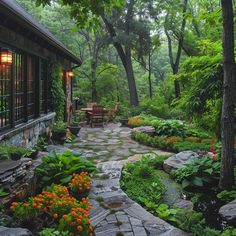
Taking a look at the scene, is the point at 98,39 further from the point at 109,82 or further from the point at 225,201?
the point at 225,201

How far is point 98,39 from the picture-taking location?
72.4 feet

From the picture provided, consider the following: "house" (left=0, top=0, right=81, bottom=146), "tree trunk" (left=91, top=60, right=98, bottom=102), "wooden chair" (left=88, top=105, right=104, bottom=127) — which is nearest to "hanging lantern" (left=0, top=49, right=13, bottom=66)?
"house" (left=0, top=0, right=81, bottom=146)

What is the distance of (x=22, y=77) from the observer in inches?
320

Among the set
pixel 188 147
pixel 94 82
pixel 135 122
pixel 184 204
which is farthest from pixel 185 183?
pixel 94 82

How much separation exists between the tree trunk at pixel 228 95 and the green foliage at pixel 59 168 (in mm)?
2294

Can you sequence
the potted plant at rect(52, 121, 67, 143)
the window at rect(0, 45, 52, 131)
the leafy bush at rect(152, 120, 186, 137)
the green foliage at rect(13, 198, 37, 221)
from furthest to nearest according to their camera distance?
the leafy bush at rect(152, 120, 186, 137) < the potted plant at rect(52, 121, 67, 143) < the window at rect(0, 45, 52, 131) < the green foliage at rect(13, 198, 37, 221)

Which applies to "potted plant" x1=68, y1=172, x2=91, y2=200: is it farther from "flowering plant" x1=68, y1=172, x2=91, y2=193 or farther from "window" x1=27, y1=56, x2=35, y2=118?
"window" x1=27, y1=56, x2=35, y2=118

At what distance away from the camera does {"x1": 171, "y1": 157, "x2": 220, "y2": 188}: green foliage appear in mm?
5559

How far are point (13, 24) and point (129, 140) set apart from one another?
578 cm

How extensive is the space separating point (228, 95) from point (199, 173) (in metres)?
1.62

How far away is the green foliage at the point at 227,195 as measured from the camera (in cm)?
477

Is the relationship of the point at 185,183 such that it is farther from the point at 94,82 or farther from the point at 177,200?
the point at 94,82

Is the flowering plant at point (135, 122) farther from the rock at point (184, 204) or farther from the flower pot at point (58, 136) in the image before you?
the rock at point (184, 204)

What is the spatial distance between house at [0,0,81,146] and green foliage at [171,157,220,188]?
11.5 feet
